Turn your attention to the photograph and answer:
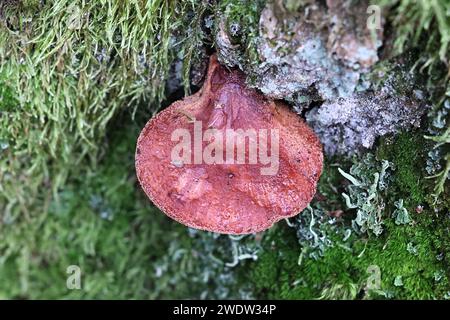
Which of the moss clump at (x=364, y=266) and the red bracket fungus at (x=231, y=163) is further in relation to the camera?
the moss clump at (x=364, y=266)

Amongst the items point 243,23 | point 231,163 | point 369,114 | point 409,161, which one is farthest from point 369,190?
point 243,23

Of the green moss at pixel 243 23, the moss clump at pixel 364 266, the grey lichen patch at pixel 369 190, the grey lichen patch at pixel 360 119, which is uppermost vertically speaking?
the green moss at pixel 243 23

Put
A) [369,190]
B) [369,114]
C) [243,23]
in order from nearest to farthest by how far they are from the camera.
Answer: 1. [243,23]
2. [369,114]
3. [369,190]

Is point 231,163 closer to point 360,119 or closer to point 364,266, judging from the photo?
point 360,119

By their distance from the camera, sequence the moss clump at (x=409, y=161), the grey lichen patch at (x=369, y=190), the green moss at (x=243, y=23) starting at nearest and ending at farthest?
1. the green moss at (x=243, y=23)
2. the moss clump at (x=409, y=161)
3. the grey lichen patch at (x=369, y=190)

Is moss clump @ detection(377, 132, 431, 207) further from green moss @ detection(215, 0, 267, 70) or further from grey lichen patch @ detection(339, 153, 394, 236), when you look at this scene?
green moss @ detection(215, 0, 267, 70)

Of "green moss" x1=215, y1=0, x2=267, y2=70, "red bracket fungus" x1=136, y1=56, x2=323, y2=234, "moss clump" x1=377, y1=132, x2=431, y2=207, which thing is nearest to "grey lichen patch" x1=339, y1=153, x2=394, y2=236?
"moss clump" x1=377, y1=132, x2=431, y2=207

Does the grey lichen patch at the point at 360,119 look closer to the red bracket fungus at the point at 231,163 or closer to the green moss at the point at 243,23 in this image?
the red bracket fungus at the point at 231,163

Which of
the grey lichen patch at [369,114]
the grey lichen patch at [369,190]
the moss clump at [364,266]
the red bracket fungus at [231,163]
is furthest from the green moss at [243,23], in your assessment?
the moss clump at [364,266]
